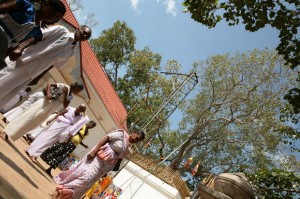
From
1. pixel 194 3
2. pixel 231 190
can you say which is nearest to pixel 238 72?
pixel 194 3

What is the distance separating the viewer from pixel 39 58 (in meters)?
3.86

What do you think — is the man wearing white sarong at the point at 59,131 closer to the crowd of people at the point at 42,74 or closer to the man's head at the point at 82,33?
the crowd of people at the point at 42,74

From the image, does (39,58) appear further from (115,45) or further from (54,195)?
(115,45)

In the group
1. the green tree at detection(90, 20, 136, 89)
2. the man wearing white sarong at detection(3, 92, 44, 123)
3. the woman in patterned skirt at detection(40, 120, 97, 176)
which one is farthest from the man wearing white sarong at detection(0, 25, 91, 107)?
the green tree at detection(90, 20, 136, 89)

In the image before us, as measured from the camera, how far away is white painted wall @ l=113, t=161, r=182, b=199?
11.6m

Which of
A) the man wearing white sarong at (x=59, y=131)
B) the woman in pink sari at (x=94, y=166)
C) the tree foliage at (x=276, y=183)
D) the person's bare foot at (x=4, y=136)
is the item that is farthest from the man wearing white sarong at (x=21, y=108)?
the tree foliage at (x=276, y=183)

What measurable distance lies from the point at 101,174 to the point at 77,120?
2.36 meters

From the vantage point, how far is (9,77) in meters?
3.60

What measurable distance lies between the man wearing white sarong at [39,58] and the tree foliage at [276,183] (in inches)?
200

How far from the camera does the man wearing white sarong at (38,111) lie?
4988mm

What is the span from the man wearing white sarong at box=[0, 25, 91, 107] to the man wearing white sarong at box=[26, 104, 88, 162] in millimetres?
2097

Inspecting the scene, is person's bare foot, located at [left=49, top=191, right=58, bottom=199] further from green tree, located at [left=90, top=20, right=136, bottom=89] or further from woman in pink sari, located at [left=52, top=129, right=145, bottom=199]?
green tree, located at [left=90, top=20, right=136, bottom=89]

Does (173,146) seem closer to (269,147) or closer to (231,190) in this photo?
(269,147)

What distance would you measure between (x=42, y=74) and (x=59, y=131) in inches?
89.7
